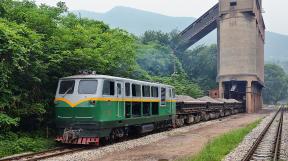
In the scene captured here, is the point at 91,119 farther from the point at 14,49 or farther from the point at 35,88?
the point at 14,49

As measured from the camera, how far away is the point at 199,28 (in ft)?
227

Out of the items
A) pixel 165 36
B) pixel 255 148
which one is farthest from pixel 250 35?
pixel 255 148

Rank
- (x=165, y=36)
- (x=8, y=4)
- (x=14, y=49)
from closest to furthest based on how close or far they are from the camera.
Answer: (x=14, y=49), (x=8, y=4), (x=165, y=36)

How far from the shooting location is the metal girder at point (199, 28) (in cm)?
6800

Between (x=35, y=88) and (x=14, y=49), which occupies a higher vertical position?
(x=14, y=49)

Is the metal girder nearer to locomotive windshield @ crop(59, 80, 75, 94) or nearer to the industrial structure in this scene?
the industrial structure

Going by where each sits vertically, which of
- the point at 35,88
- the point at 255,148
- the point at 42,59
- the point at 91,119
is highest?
the point at 42,59

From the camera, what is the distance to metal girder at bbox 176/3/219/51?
68000mm

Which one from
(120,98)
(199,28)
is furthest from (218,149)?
(199,28)

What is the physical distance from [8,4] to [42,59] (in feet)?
9.90

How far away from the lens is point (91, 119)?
15945 mm

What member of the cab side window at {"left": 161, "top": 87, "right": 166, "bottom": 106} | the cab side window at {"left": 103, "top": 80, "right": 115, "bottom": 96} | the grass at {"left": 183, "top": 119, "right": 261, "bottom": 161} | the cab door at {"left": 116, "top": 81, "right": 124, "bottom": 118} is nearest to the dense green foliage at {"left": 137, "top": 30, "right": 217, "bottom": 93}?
the cab side window at {"left": 161, "top": 87, "right": 166, "bottom": 106}

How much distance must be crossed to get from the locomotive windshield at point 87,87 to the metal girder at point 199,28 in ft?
176

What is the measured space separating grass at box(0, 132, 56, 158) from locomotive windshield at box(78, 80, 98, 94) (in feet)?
8.21
